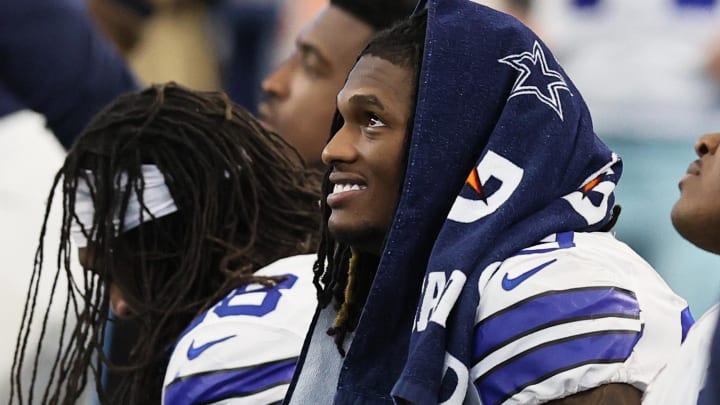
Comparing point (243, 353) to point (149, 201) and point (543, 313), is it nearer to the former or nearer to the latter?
point (149, 201)

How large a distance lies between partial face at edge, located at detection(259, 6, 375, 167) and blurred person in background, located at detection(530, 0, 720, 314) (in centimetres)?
138

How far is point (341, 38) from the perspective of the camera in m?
4.29

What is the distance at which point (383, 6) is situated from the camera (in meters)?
4.28

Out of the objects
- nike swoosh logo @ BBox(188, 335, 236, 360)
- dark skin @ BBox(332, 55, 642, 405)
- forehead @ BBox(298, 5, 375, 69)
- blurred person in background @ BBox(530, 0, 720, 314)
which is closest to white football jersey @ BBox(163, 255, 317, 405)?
nike swoosh logo @ BBox(188, 335, 236, 360)

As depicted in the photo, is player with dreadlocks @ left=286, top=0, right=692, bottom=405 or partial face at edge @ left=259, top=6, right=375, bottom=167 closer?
player with dreadlocks @ left=286, top=0, right=692, bottom=405

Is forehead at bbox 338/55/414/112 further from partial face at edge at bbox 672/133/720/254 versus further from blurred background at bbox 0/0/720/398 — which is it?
blurred background at bbox 0/0/720/398

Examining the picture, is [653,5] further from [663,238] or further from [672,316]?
[672,316]

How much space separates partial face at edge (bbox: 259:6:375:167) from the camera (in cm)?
426

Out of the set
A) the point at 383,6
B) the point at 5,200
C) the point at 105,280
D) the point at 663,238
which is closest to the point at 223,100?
the point at 105,280

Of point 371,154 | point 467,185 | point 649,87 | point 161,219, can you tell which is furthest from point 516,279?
point 649,87

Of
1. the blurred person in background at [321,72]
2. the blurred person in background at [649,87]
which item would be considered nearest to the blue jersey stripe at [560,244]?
the blurred person in background at [321,72]

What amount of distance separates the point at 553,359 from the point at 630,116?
324cm

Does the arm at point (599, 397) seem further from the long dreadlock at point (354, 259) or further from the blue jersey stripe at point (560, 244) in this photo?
the long dreadlock at point (354, 259)

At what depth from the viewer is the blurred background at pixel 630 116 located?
14.9 feet
